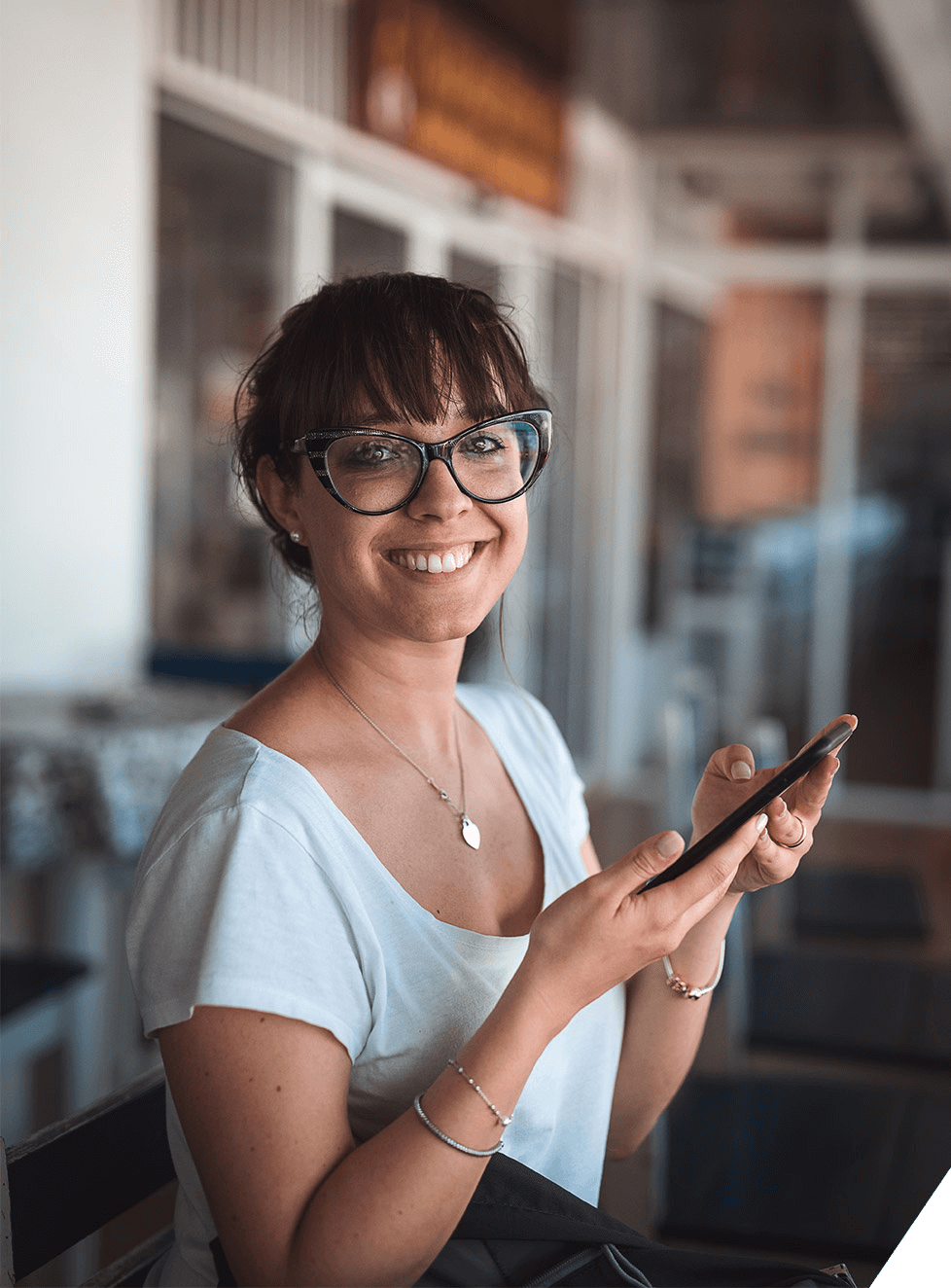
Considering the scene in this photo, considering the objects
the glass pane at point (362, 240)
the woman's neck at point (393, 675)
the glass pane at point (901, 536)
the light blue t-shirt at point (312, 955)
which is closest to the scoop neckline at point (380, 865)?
the light blue t-shirt at point (312, 955)

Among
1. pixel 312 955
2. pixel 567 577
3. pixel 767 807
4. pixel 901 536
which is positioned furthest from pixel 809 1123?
pixel 901 536

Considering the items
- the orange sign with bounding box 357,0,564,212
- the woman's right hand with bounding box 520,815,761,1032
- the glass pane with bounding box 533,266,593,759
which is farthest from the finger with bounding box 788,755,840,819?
the glass pane with bounding box 533,266,593,759

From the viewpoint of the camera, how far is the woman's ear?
108 centimetres

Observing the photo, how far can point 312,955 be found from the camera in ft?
2.86

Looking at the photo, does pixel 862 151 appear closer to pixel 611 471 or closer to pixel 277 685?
pixel 611 471

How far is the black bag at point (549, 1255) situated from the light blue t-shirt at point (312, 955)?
9 cm

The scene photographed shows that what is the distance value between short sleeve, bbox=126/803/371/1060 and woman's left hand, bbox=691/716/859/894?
12.5 inches

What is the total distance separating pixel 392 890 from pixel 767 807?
0.28 metres

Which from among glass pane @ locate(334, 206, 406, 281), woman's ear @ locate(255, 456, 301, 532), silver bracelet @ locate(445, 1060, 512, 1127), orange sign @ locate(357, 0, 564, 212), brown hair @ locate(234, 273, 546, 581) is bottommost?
silver bracelet @ locate(445, 1060, 512, 1127)

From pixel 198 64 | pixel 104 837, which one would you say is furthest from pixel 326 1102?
pixel 198 64

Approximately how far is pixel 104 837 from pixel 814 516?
16.6ft

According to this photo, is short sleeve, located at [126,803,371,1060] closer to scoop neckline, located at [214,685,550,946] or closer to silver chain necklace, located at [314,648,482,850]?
scoop neckline, located at [214,685,550,946]

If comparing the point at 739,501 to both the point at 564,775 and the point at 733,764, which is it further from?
the point at 733,764

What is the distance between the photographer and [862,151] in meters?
6.35
